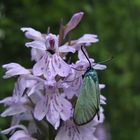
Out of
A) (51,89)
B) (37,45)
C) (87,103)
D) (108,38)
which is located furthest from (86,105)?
(108,38)

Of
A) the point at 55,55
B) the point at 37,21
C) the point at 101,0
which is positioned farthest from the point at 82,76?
the point at 101,0

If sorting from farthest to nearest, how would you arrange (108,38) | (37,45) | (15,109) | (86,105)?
1. (108,38)
2. (15,109)
3. (37,45)
4. (86,105)

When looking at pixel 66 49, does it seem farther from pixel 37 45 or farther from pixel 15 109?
pixel 15 109

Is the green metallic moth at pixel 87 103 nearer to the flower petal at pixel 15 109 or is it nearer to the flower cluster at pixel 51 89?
the flower cluster at pixel 51 89

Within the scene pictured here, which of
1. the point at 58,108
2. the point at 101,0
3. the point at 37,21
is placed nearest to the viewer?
the point at 58,108

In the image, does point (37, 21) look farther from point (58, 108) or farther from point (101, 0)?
point (58, 108)

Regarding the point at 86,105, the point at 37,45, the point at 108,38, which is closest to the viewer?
the point at 86,105
